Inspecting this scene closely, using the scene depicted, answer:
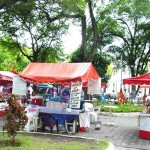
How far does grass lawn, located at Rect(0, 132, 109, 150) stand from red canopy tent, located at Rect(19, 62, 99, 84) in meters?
3.00

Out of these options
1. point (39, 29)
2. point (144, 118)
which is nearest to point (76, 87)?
point (144, 118)

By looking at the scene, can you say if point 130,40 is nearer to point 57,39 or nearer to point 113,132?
point 57,39

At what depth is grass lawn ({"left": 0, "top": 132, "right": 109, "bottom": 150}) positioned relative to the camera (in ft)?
30.3

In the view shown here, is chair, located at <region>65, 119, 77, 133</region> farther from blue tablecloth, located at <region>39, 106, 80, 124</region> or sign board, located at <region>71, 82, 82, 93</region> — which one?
→ sign board, located at <region>71, 82, 82, 93</region>

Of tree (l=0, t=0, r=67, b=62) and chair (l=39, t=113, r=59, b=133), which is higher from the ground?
tree (l=0, t=0, r=67, b=62)

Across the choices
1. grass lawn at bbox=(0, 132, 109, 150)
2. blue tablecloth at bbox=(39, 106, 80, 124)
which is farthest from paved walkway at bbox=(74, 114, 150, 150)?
grass lawn at bbox=(0, 132, 109, 150)

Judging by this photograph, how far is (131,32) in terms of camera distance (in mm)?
42281

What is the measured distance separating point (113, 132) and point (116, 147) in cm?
349

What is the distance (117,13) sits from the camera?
36625mm

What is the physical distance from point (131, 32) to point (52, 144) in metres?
34.2

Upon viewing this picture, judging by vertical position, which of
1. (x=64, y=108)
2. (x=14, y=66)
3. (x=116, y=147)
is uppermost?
(x=14, y=66)

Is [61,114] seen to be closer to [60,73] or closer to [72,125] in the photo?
[72,125]

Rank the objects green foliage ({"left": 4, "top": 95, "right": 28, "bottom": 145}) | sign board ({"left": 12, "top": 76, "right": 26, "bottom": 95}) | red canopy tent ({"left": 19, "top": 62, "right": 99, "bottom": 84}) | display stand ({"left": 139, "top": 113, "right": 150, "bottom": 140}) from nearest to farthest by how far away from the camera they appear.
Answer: green foliage ({"left": 4, "top": 95, "right": 28, "bottom": 145})
display stand ({"left": 139, "top": 113, "right": 150, "bottom": 140})
red canopy tent ({"left": 19, "top": 62, "right": 99, "bottom": 84})
sign board ({"left": 12, "top": 76, "right": 26, "bottom": 95})

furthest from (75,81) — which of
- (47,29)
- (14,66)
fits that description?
(14,66)
